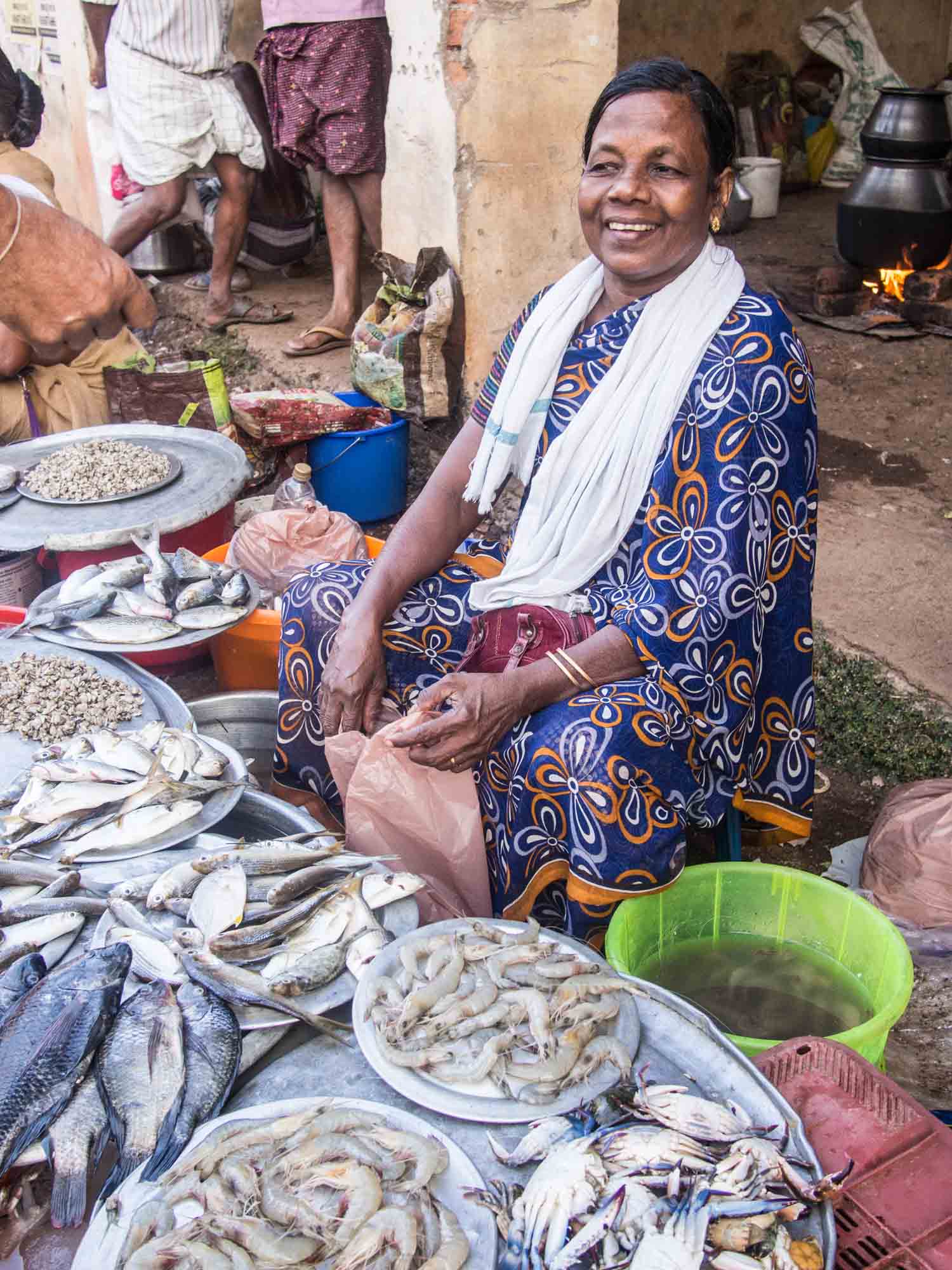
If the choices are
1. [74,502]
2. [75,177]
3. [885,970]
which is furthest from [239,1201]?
[75,177]

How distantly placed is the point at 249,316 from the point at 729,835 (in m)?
4.54

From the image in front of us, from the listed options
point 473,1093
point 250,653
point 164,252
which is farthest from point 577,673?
point 164,252

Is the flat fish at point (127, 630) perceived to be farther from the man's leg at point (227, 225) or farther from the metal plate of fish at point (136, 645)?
the man's leg at point (227, 225)

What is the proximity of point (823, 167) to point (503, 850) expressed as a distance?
8035 mm

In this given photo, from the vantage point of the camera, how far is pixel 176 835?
214cm

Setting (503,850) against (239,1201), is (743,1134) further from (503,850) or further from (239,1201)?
(503,850)

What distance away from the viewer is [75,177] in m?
7.96

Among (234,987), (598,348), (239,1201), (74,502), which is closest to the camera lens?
(239,1201)

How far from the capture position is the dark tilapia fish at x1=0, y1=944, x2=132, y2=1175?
1.56 meters

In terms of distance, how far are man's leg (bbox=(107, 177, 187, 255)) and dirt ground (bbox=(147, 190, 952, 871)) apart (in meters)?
0.43

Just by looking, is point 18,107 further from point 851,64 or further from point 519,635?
point 851,64

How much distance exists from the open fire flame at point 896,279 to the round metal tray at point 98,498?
4178 millimetres

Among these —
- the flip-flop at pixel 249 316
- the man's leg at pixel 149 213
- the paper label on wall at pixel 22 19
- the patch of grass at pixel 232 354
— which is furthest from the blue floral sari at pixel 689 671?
the paper label on wall at pixel 22 19

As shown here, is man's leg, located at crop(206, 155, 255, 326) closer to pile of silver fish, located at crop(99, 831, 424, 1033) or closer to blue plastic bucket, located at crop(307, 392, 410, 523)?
blue plastic bucket, located at crop(307, 392, 410, 523)
